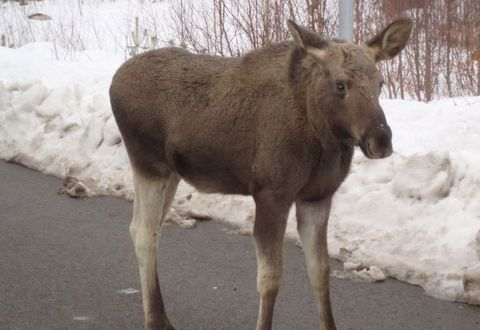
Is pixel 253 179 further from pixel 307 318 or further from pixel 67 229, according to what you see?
pixel 67 229

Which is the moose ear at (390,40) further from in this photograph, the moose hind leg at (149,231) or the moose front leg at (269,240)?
the moose hind leg at (149,231)

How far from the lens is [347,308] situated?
5.36 m

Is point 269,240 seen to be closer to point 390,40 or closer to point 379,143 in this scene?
point 379,143

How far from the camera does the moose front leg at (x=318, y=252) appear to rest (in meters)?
4.80

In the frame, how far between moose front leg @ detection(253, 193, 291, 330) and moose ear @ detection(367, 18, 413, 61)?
0.93 metres

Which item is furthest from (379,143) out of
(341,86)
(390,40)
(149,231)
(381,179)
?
(381,179)

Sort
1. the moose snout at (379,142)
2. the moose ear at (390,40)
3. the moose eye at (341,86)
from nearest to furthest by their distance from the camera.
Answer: the moose snout at (379,142)
the moose eye at (341,86)
the moose ear at (390,40)

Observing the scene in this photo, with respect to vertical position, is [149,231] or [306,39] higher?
[306,39]

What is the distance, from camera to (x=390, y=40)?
451cm

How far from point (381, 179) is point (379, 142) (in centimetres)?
299

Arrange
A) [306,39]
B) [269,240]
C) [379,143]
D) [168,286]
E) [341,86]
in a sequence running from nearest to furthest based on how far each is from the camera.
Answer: [379,143]
[341,86]
[306,39]
[269,240]
[168,286]

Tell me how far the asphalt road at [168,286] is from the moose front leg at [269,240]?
0.62 metres

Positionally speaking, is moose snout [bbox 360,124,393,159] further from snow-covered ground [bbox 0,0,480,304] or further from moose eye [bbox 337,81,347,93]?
snow-covered ground [bbox 0,0,480,304]

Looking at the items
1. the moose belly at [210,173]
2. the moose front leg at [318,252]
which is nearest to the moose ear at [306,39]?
the moose belly at [210,173]
